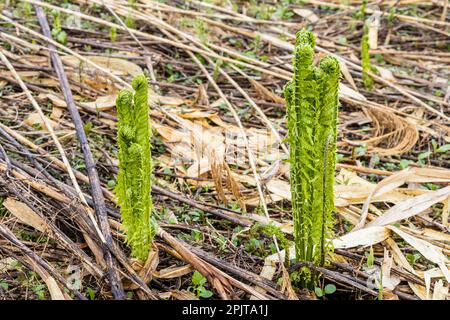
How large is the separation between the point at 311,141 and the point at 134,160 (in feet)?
1.75

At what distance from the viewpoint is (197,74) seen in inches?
143

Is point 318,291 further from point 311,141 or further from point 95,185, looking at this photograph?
point 95,185

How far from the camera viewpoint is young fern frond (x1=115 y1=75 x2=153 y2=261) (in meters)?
1.88

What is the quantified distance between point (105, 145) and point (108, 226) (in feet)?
2.63

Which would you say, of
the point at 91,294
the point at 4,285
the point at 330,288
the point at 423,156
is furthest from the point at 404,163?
the point at 4,285

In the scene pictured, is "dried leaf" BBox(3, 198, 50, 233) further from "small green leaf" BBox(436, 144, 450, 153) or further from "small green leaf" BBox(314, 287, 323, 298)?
"small green leaf" BBox(436, 144, 450, 153)

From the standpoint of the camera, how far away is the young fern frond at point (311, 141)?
183cm

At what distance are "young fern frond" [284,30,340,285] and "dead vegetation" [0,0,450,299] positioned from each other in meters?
0.11

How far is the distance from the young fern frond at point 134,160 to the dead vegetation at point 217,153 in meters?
0.16

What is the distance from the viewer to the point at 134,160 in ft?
6.25

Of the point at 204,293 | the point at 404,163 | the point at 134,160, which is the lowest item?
the point at 204,293

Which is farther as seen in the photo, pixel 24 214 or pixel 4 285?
pixel 24 214
